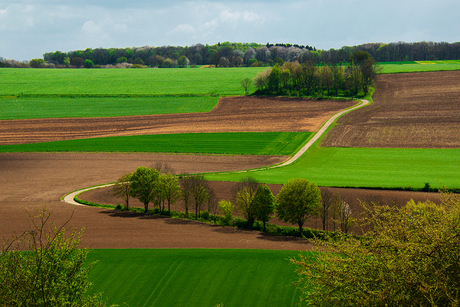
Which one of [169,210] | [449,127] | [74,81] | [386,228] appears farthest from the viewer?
[74,81]

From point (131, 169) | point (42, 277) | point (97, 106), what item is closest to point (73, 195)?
point (131, 169)

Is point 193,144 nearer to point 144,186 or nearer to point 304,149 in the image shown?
point 304,149

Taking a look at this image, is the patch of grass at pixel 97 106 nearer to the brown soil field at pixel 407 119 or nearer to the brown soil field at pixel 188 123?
the brown soil field at pixel 188 123

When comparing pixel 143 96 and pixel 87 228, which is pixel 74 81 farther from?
pixel 87 228

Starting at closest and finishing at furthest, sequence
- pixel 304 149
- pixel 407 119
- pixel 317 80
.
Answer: pixel 304 149 < pixel 407 119 < pixel 317 80

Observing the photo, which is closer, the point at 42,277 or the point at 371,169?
the point at 42,277

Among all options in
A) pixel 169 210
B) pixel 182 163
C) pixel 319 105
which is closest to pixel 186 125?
pixel 182 163

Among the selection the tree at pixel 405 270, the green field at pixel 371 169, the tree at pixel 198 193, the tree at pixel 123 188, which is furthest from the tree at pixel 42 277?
the green field at pixel 371 169
